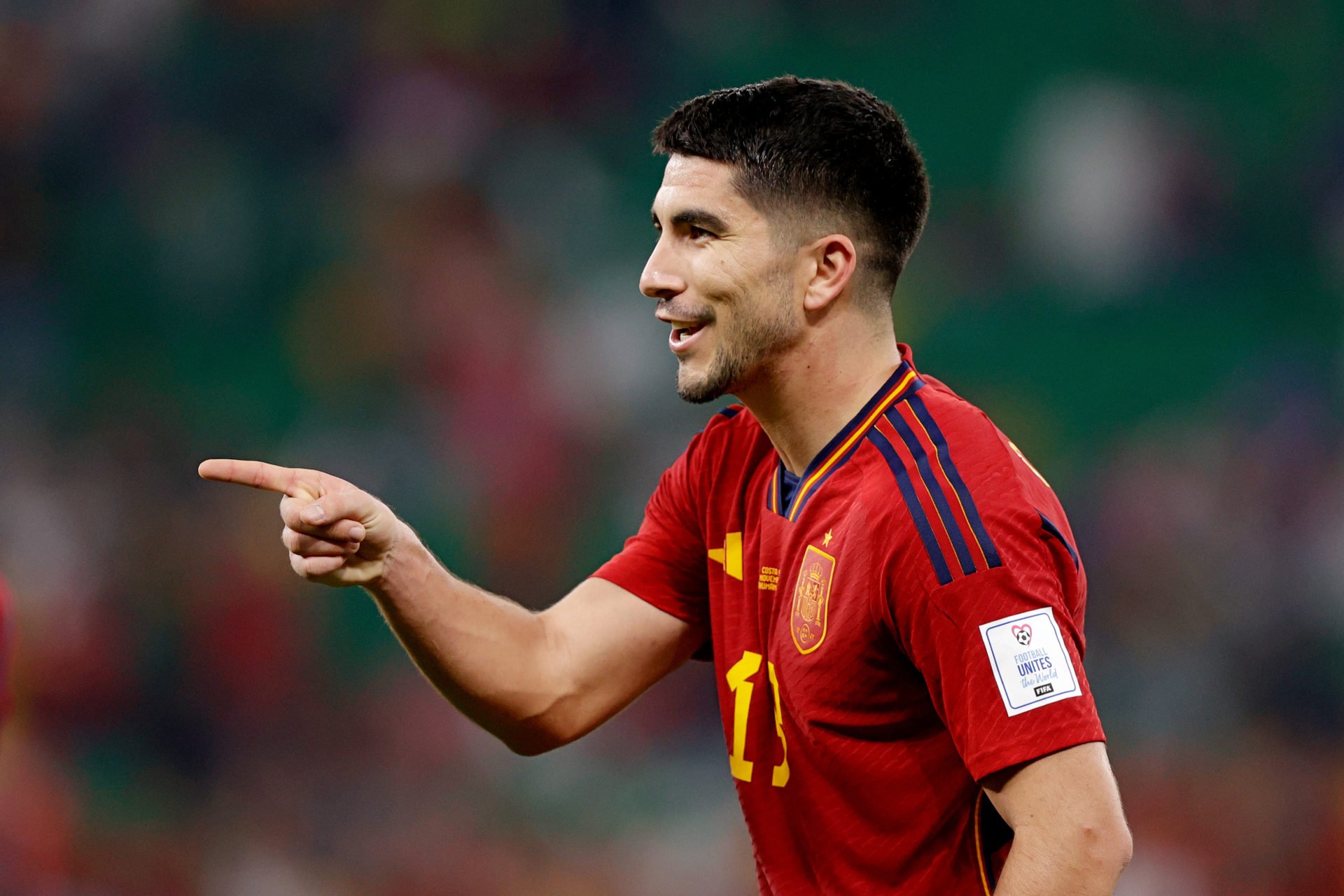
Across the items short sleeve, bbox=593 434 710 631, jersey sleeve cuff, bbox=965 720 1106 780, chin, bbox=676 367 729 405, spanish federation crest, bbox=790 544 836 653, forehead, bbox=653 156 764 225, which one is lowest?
jersey sleeve cuff, bbox=965 720 1106 780

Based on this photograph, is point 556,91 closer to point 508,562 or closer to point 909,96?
point 909,96

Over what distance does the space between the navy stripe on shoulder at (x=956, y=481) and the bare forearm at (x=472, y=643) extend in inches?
35.8

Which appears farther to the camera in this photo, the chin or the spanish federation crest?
the chin

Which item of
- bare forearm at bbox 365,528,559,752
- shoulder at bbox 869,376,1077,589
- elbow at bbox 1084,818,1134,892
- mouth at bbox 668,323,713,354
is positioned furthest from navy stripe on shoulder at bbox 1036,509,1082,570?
bare forearm at bbox 365,528,559,752

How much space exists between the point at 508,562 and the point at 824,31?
2.98 meters

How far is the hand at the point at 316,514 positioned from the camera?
2.13 metres

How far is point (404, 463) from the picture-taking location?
6016mm

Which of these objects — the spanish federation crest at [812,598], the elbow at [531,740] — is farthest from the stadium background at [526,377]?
the spanish federation crest at [812,598]

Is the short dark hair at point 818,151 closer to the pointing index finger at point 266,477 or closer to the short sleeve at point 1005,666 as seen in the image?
the short sleeve at point 1005,666

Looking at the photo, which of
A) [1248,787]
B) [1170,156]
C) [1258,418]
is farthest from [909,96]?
[1248,787]

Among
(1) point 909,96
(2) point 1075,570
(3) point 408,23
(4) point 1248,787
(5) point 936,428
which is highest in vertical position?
(3) point 408,23

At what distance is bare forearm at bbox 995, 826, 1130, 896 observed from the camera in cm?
185

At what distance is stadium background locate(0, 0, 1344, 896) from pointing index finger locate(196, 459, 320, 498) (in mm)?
3517

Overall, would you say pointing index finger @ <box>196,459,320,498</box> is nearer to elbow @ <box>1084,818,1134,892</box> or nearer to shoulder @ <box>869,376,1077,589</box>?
shoulder @ <box>869,376,1077,589</box>
